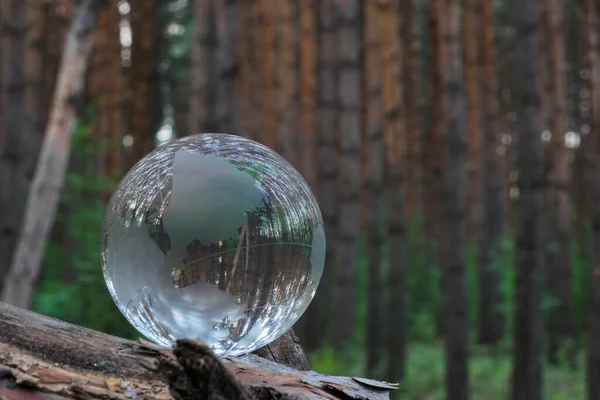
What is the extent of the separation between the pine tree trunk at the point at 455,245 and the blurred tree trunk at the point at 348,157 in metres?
2.61

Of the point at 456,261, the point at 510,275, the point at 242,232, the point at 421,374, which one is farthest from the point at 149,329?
the point at 510,275

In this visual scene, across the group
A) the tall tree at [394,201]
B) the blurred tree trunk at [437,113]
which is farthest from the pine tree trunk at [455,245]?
the tall tree at [394,201]

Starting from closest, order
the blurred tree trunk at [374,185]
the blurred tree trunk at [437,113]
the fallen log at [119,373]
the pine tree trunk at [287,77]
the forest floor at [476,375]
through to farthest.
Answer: the fallen log at [119,373], the blurred tree trunk at [437,113], the forest floor at [476,375], the blurred tree trunk at [374,185], the pine tree trunk at [287,77]

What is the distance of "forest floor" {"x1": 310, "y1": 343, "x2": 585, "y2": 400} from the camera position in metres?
8.69

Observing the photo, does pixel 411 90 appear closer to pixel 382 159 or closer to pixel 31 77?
pixel 382 159

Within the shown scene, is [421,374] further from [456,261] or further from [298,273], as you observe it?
[298,273]

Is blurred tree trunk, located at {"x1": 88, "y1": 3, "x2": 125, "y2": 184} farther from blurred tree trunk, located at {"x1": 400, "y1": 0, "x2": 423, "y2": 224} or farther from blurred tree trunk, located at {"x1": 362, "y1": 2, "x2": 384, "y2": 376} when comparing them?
blurred tree trunk, located at {"x1": 400, "y1": 0, "x2": 423, "y2": 224}

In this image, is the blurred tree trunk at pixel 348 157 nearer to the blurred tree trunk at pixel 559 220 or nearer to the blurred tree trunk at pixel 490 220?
the blurred tree trunk at pixel 490 220

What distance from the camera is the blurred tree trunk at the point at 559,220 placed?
11.3 meters

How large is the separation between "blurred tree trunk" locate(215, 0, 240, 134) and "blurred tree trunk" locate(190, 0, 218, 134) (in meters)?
0.05

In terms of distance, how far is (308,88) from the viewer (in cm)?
1380

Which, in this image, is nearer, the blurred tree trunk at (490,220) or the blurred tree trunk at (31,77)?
the blurred tree trunk at (31,77)

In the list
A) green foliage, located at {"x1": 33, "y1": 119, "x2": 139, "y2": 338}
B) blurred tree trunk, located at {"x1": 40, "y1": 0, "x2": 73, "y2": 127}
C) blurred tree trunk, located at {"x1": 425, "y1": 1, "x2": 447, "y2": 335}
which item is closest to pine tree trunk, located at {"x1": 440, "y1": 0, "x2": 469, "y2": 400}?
blurred tree trunk, located at {"x1": 425, "y1": 1, "x2": 447, "y2": 335}

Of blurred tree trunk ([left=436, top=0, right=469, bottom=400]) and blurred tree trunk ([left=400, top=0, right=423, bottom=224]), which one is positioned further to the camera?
blurred tree trunk ([left=400, top=0, right=423, bottom=224])
